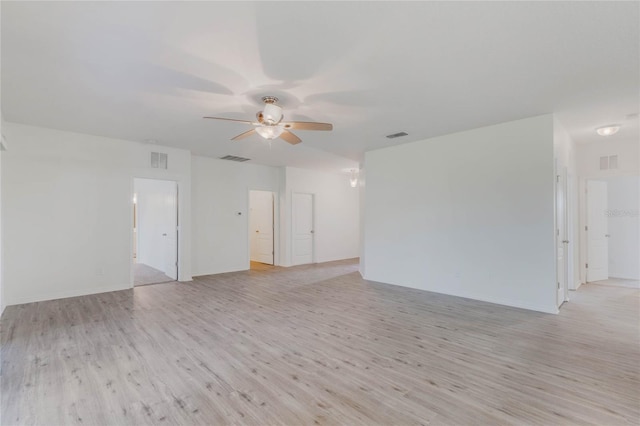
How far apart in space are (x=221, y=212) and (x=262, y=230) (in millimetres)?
1959

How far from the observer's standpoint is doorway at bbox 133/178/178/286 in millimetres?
6574

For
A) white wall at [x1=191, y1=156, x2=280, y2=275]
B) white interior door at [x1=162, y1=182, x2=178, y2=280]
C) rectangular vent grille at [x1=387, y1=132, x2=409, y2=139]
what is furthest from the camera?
white wall at [x1=191, y1=156, x2=280, y2=275]

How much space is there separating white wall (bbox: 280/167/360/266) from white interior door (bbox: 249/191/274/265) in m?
0.62

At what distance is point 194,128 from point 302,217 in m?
4.46

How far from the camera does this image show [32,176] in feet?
15.9

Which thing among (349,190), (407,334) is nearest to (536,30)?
(407,334)

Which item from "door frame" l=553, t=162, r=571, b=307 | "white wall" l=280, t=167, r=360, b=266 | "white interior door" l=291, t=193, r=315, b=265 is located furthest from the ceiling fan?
"white interior door" l=291, t=193, r=315, b=265

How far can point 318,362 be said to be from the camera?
2.80 metres

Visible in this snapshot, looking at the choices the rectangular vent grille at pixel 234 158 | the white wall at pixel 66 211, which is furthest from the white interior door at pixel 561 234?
the white wall at pixel 66 211

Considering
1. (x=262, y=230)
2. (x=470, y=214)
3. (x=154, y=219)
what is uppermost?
(x=470, y=214)

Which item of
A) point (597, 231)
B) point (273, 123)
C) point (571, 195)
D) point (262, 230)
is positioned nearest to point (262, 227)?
point (262, 230)

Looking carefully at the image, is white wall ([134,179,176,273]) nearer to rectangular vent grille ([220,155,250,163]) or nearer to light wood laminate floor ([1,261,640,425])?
rectangular vent grille ([220,155,250,163])

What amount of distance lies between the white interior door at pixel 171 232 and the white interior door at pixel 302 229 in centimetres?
306

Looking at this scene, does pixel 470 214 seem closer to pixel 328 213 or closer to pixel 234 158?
pixel 328 213
